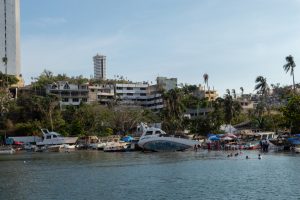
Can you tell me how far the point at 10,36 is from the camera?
7333 inches

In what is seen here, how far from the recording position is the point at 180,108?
136 metres

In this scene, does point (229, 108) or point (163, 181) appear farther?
point (229, 108)

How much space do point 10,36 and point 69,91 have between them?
34631 mm

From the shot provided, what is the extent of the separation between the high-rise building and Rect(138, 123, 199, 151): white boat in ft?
341

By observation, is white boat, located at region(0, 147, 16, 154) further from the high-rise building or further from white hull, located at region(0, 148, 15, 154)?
the high-rise building

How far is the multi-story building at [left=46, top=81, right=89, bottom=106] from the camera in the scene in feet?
577

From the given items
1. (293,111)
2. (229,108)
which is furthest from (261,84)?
(293,111)

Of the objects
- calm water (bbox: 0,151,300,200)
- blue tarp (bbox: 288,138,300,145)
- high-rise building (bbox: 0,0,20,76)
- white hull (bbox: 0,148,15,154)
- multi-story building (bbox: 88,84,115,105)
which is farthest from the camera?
multi-story building (bbox: 88,84,115,105)

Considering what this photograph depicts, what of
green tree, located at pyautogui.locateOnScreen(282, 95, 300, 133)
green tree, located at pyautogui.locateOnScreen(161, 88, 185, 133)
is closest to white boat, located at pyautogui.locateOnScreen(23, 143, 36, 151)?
green tree, located at pyautogui.locateOnScreen(161, 88, 185, 133)

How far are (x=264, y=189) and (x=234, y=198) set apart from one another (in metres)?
5.44

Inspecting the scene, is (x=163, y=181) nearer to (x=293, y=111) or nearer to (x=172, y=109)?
(x=293, y=111)

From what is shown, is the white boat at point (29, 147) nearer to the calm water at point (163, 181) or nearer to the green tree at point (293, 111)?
the calm water at point (163, 181)

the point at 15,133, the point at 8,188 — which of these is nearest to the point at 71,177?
the point at 8,188

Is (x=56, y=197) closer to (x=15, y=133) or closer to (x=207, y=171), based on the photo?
(x=207, y=171)
